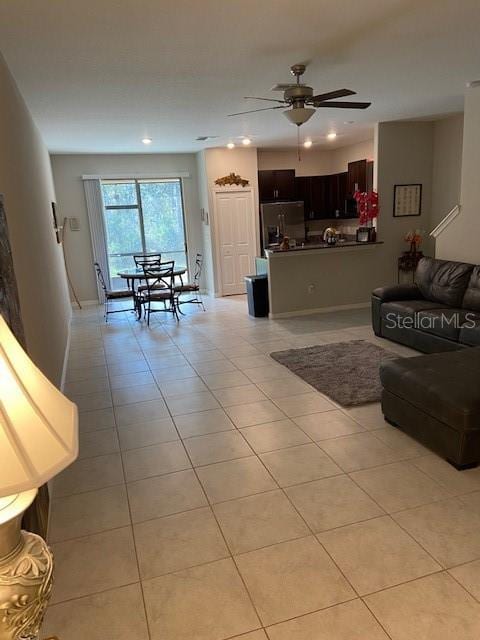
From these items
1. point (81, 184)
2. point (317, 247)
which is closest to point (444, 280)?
point (317, 247)

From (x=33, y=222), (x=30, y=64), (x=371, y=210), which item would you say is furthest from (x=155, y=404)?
(x=371, y=210)

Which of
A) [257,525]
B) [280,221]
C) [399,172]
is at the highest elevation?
[399,172]

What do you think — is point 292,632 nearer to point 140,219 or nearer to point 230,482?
point 230,482

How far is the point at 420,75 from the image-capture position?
13.6 ft

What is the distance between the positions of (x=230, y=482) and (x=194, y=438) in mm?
614

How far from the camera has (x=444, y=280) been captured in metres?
4.79

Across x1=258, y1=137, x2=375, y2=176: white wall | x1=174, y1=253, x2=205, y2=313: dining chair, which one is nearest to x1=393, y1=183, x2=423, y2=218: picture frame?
x1=258, y1=137, x2=375, y2=176: white wall

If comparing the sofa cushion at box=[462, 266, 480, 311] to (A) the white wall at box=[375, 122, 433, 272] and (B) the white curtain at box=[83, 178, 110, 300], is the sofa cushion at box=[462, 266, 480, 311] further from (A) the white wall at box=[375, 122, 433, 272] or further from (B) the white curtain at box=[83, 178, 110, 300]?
(B) the white curtain at box=[83, 178, 110, 300]

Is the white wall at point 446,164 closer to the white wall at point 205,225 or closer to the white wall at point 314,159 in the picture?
the white wall at point 314,159

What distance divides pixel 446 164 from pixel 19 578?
24.2 feet

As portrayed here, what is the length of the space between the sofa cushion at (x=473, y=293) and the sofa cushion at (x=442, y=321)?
0.09 meters

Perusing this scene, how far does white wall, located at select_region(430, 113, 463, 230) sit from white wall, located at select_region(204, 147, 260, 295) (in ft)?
10.1

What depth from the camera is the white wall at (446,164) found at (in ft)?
21.3

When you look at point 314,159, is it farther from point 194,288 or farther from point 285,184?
point 194,288
